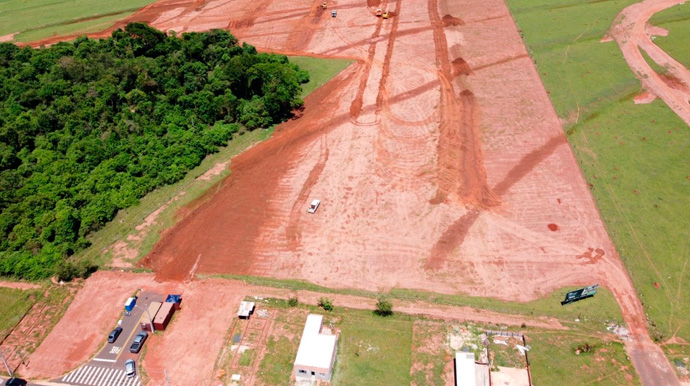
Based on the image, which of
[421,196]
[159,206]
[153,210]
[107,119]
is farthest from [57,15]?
[421,196]

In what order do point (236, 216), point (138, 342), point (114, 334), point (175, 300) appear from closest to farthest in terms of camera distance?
point (138, 342), point (114, 334), point (175, 300), point (236, 216)

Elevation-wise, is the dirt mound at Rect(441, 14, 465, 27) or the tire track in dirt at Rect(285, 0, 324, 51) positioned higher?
the tire track in dirt at Rect(285, 0, 324, 51)

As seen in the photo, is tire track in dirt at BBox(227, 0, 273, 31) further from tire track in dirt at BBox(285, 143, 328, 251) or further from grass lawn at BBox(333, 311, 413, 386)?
grass lawn at BBox(333, 311, 413, 386)

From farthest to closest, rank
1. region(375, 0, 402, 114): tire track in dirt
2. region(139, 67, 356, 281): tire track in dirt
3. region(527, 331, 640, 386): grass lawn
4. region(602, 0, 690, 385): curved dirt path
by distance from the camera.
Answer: region(375, 0, 402, 114): tire track in dirt < region(139, 67, 356, 281): tire track in dirt < region(602, 0, 690, 385): curved dirt path < region(527, 331, 640, 386): grass lawn

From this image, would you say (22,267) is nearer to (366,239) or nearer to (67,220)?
(67,220)

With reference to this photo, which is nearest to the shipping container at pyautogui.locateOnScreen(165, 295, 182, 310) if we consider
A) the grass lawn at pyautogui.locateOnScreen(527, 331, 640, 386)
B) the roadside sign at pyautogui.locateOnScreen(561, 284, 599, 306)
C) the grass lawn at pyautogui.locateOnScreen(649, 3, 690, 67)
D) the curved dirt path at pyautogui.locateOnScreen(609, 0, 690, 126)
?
the grass lawn at pyautogui.locateOnScreen(527, 331, 640, 386)

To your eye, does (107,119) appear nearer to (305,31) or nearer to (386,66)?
(305,31)

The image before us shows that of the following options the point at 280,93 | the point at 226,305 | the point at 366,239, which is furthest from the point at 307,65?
the point at 226,305
